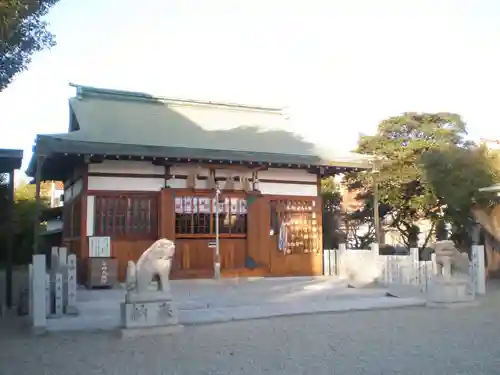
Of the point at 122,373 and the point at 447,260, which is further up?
the point at 447,260

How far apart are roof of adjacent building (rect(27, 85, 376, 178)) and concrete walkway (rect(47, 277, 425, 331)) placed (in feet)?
10.6

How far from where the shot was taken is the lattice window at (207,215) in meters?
14.5

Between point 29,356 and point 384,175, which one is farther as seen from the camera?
point 384,175

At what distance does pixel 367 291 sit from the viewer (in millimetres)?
Result: 12648

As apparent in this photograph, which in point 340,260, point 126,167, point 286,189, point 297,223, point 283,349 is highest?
point 126,167

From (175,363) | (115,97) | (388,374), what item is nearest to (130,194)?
(115,97)

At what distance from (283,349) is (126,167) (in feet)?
26.6

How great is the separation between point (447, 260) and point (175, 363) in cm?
684

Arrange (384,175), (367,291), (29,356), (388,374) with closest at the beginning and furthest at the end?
(388,374), (29,356), (367,291), (384,175)

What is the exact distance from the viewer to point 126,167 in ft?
46.3

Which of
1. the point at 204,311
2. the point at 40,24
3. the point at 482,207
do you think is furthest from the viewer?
the point at 482,207

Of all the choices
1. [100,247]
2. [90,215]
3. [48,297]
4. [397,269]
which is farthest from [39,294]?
[397,269]

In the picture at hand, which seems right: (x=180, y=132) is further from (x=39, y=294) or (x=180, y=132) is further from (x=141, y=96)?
(x=39, y=294)

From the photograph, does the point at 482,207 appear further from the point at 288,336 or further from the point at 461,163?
the point at 288,336
